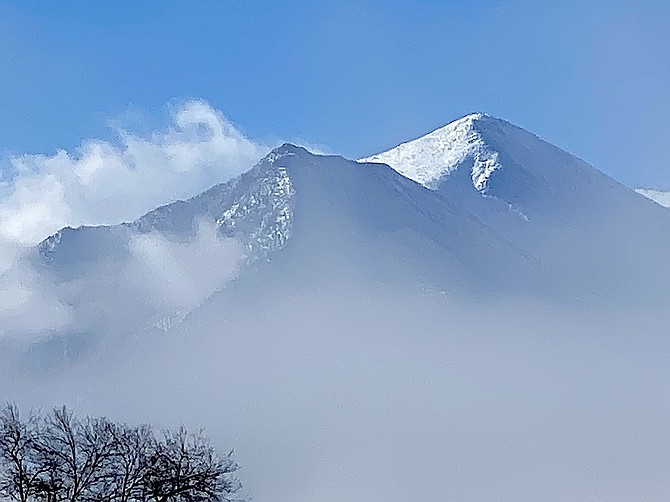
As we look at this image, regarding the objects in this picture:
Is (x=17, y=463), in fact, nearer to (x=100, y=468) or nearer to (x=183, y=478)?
(x=100, y=468)

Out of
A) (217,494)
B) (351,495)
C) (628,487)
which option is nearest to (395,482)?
(351,495)

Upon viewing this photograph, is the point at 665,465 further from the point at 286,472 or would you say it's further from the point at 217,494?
the point at 217,494

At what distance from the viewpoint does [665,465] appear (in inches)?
7052

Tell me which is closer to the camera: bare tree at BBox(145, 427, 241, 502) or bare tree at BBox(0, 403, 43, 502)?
bare tree at BBox(145, 427, 241, 502)

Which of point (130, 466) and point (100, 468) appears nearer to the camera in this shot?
point (130, 466)

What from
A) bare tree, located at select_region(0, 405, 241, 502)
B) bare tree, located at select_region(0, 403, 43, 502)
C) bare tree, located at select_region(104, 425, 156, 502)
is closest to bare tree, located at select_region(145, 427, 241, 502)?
bare tree, located at select_region(0, 405, 241, 502)

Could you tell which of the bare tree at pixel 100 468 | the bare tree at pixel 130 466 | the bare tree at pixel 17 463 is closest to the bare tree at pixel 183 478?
the bare tree at pixel 100 468

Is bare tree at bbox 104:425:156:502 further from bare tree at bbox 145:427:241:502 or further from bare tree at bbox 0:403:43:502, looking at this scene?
bare tree at bbox 0:403:43:502

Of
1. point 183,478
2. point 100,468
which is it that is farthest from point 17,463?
point 183,478

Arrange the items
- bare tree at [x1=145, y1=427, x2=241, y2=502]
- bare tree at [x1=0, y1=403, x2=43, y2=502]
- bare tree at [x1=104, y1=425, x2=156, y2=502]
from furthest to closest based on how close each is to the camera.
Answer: bare tree at [x1=104, y1=425, x2=156, y2=502], bare tree at [x1=0, y1=403, x2=43, y2=502], bare tree at [x1=145, y1=427, x2=241, y2=502]

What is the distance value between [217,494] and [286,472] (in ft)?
558

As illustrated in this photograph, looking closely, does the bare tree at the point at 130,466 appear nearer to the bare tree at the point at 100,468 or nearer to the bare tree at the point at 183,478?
the bare tree at the point at 100,468

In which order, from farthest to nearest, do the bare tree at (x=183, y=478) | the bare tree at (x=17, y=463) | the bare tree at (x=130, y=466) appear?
1. the bare tree at (x=130, y=466)
2. the bare tree at (x=17, y=463)
3. the bare tree at (x=183, y=478)

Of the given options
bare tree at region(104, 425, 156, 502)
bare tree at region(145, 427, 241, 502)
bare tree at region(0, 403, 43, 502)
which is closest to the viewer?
bare tree at region(145, 427, 241, 502)
